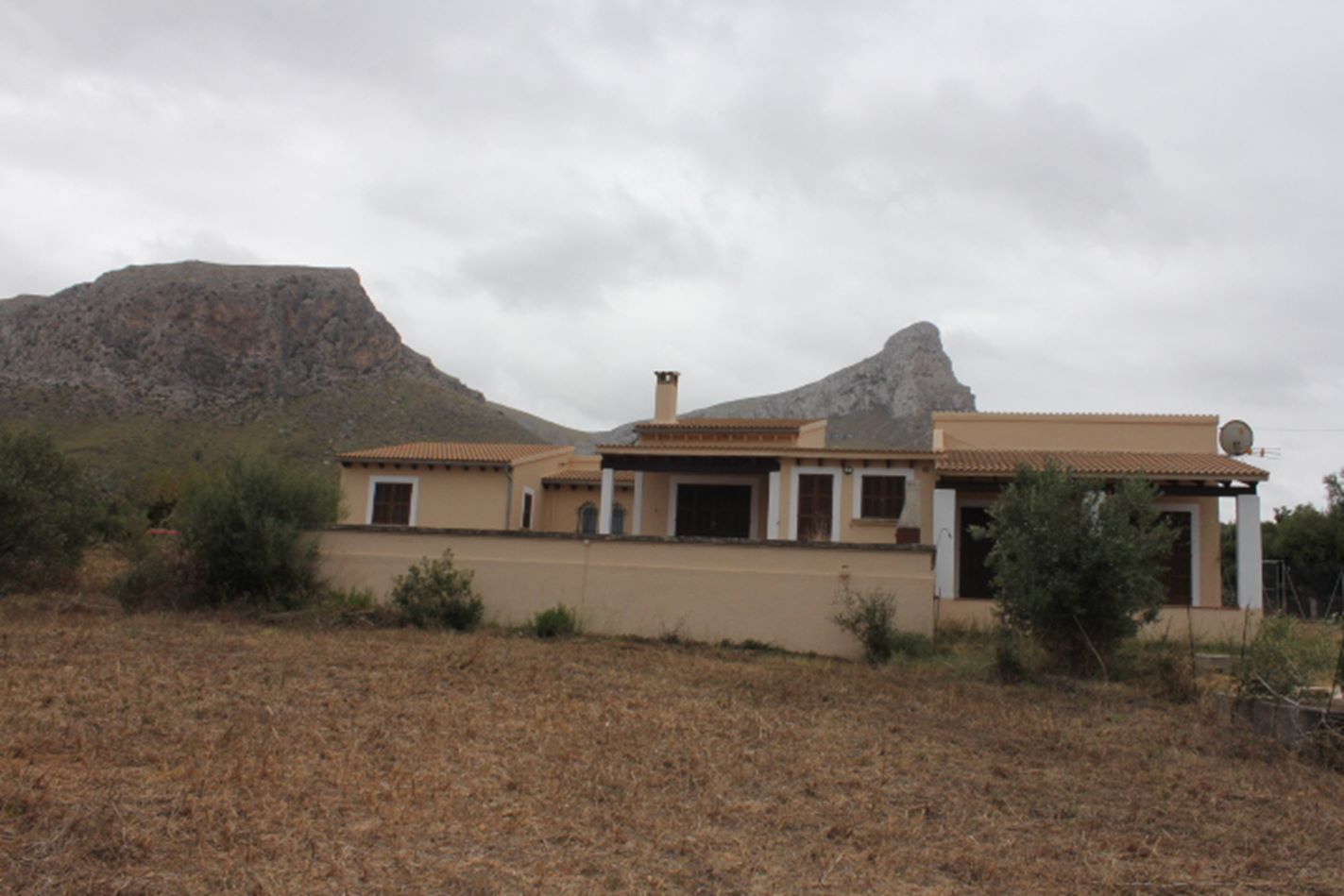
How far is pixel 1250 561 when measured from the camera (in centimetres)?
1953

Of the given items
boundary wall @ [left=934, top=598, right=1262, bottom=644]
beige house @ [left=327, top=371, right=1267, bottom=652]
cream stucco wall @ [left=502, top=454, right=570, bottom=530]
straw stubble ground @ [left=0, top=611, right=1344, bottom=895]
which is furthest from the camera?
cream stucco wall @ [left=502, top=454, right=570, bottom=530]

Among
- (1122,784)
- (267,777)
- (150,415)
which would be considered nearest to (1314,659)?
(1122,784)

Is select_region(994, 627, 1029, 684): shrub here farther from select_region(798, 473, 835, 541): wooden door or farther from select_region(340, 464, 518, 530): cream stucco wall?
select_region(340, 464, 518, 530): cream stucco wall

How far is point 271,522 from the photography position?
54.7ft

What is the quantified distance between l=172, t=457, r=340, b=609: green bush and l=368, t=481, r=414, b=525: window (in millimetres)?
8303

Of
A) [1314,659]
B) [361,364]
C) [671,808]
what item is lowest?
[671,808]

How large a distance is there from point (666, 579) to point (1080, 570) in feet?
20.2

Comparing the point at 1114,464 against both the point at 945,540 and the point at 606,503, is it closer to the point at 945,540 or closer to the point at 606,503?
the point at 945,540

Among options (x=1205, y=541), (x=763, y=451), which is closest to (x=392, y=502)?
(x=763, y=451)

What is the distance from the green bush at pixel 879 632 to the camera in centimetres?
1459

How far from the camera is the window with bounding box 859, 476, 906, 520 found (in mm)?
21453

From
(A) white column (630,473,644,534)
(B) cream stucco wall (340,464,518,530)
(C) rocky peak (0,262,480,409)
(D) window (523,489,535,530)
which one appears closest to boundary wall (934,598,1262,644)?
(A) white column (630,473,644,534)

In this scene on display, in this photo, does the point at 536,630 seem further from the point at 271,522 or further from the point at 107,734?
the point at 107,734

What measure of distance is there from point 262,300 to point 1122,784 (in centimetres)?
6653
